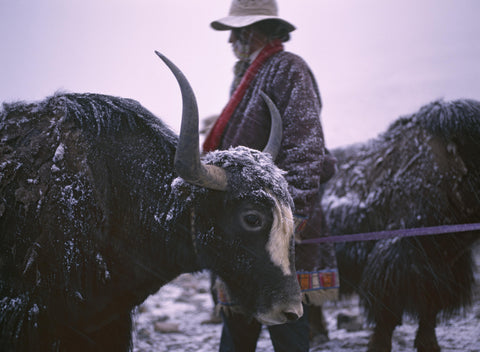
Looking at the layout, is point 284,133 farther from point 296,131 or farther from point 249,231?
point 249,231

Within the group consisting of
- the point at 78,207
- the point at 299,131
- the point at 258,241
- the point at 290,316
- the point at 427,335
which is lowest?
the point at 427,335

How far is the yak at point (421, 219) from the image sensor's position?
2.65 metres

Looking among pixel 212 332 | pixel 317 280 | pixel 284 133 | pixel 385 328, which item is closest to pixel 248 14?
pixel 284 133

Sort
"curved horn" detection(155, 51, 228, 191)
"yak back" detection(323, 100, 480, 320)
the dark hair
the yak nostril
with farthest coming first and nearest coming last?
"yak back" detection(323, 100, 480, 320)
the dark hair
the yak nostril
"curved horn" detection(155, 51, 228, 191)

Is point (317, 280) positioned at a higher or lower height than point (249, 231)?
lower

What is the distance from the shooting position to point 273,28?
2.50 metres

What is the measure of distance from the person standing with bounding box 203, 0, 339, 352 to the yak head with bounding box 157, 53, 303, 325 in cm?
36

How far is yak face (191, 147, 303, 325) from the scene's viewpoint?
166cm

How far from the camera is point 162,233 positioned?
1785 mm

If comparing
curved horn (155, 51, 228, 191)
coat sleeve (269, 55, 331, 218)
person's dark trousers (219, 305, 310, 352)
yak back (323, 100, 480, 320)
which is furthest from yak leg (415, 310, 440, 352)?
curved horn (155, 51, 228, 191)

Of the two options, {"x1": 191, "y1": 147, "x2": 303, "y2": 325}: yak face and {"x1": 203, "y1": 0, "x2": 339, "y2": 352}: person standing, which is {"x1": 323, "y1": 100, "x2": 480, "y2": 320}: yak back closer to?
{"x1": 203, "y1": 0, "x2": 339, "y2": 352}: person standing

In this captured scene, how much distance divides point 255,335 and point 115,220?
114 cm

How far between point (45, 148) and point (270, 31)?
1.64 m

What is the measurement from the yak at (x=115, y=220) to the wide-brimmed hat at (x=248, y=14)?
0.95 meters
